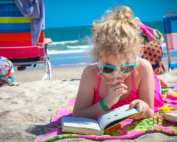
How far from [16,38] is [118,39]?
292 centimetres

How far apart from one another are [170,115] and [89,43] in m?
0.79

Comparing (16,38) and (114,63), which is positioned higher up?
(16,38)

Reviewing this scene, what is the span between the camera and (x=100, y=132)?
1.27 m

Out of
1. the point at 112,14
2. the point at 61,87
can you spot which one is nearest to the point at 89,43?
the point at 112,14

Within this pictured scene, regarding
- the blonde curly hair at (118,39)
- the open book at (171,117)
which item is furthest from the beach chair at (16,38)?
the open book at (171,117)

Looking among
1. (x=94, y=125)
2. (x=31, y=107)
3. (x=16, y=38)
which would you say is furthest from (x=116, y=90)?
(x=16, y=38)

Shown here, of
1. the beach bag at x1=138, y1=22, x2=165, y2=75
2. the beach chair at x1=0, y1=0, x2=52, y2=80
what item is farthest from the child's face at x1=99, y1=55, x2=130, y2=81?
the beach chair at x1=0, y1=0, x2=52, y2=80

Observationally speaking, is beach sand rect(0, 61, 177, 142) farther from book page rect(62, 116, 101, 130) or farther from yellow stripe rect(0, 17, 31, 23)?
yellow stripe rect(0, 17, 31, 23)

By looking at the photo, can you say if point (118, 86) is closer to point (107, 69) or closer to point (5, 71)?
point (107, 69)

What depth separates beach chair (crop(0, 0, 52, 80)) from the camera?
11.5 feet

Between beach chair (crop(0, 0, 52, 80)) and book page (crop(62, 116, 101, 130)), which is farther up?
beach chair (crop(0, 0, 52, 80))

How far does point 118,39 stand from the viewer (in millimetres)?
1219

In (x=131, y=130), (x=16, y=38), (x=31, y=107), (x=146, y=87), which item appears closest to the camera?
(x=131, y=130)

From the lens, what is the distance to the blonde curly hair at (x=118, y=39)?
4.03 ft
